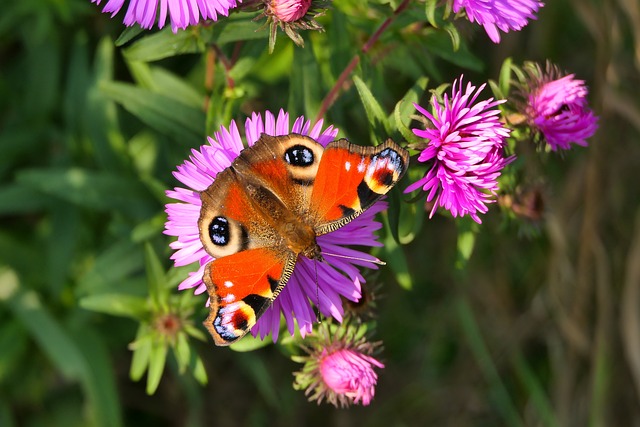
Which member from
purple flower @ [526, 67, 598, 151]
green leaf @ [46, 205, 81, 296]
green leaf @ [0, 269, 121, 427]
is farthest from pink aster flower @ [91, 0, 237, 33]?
green leaf @ [0, 269, 121, 427]

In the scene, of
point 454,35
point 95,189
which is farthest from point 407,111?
point 95,189

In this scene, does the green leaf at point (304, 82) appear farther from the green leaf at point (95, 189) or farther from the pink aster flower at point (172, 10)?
the green leaf at point (95, 189)

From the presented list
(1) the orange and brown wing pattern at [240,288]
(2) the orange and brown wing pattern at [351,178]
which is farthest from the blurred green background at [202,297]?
(1) the orange and brown wing pattern at [240,288]

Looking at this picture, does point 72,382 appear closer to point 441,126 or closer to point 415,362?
point 415,362

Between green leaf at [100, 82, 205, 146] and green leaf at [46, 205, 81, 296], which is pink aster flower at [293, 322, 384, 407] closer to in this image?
green leaf at [100, 82, 205, 146]

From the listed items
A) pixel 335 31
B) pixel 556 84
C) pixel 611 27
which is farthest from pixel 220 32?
pixel 611 27
